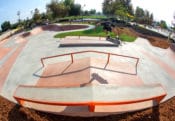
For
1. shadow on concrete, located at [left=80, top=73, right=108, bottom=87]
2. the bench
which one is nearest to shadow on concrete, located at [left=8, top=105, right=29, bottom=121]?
the bench

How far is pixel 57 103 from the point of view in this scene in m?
9.80

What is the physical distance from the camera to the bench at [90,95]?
9818mm

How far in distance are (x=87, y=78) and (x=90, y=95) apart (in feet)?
12.0

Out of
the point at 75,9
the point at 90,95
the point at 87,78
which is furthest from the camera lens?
the point at 75,9

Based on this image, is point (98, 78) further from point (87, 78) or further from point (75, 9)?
point (75, 9)

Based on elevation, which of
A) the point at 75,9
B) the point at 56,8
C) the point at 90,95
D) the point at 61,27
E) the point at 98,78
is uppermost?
the point at 75,9

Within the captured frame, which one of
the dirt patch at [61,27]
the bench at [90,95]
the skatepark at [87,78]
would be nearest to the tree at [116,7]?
the dirt patch at [61,27]

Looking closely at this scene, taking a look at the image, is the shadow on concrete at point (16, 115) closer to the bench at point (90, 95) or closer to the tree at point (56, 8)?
the bench at point (90, 95)

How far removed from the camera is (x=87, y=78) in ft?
45.0

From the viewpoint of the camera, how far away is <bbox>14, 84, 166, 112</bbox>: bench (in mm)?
9818

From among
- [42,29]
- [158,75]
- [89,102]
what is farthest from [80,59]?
[42,29]

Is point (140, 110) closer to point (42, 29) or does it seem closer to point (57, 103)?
point (57, 103)

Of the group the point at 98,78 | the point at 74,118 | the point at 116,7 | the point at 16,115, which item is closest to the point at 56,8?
the point at 116,7

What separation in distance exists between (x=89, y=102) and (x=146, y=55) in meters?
14.0
